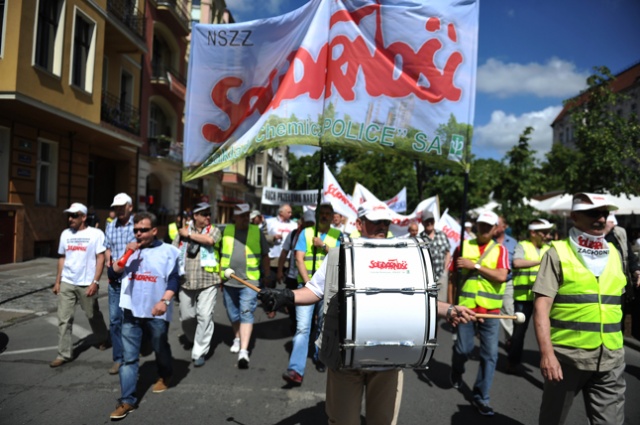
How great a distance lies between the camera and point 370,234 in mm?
2951

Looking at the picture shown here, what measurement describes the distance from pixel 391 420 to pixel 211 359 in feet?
10.6

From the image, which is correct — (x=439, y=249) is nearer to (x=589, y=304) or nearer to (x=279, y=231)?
(x=279, y=231)

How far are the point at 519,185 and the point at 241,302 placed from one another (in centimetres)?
1293

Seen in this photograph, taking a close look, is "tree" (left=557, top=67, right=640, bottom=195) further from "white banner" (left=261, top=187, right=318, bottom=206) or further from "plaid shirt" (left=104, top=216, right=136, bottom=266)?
"plaid shirt" (left=104, top=216, right=136, bottom=266)

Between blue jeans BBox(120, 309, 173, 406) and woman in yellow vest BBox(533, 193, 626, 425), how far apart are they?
127 inches

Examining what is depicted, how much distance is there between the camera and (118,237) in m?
5.42

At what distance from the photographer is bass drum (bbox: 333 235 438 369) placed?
2490 mm

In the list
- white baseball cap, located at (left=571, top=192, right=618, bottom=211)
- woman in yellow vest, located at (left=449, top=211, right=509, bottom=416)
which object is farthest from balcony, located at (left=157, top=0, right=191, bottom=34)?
white baseball cap, located at (left=571, top=192, right=618, bottom=211)

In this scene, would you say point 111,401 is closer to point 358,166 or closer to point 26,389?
point 26,389

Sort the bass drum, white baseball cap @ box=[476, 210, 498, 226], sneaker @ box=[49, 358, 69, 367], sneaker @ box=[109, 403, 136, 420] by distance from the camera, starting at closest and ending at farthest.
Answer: the bass drum, sneaker @ box=[109, 403, 136, 420], white baseball cap @ box=[476, 210, 498, 226], sneaker @ box=[49, 358, 69, 367]

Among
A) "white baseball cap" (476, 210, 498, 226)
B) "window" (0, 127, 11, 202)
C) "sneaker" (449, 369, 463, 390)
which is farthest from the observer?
"window" (0, 127, 11, 202)

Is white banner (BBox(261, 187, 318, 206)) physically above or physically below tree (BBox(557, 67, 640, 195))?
below

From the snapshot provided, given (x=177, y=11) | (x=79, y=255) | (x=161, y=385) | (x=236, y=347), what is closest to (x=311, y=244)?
(x=236, y=347)

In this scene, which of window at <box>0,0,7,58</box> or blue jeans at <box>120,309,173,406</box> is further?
window at <box>0,0,7,58</box>
